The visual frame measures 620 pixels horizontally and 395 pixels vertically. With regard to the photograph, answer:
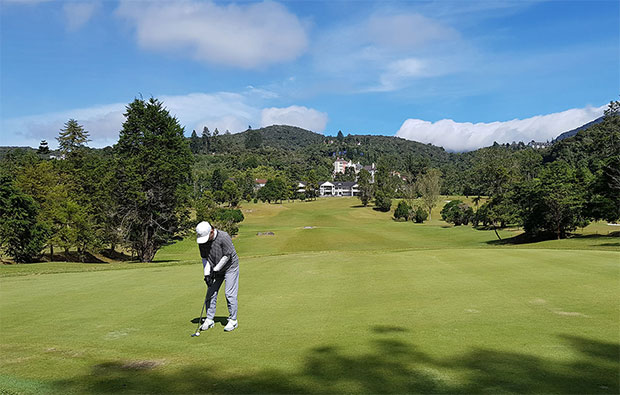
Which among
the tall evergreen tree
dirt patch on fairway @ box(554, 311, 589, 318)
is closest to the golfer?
dirt patch on fairway @ box(554, 311, 589, 318)

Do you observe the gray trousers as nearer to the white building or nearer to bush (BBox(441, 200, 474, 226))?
bush (BBox(441, 200, 474, 226))

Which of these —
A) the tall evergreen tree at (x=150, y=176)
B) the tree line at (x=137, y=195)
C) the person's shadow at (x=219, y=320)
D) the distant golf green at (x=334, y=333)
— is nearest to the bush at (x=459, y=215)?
the tree line at (x=137, y=195)

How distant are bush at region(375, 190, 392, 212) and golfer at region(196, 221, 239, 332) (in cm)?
10972

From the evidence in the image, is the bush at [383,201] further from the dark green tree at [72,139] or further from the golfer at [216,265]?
the golfer at [216,265]

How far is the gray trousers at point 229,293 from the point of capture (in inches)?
355

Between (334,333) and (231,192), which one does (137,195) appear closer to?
(334,333)

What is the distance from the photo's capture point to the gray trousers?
9.01 m

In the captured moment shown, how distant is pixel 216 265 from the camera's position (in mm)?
9273

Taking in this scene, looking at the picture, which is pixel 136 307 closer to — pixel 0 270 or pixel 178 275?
pixel 178 275

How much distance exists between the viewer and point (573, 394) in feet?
15.8

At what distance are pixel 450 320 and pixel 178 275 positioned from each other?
1228 centimetres

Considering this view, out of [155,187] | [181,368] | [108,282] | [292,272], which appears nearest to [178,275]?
[108,282]

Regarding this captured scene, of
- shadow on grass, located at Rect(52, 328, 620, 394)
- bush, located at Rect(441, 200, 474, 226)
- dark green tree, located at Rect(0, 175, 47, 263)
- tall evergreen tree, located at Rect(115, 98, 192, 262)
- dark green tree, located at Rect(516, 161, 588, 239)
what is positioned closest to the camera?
shadow on grass, located at Rect(52, 328, 620, 394)

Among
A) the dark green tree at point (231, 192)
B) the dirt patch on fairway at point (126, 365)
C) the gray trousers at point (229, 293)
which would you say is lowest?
the dirt patch on fairway at point (126, 365)
